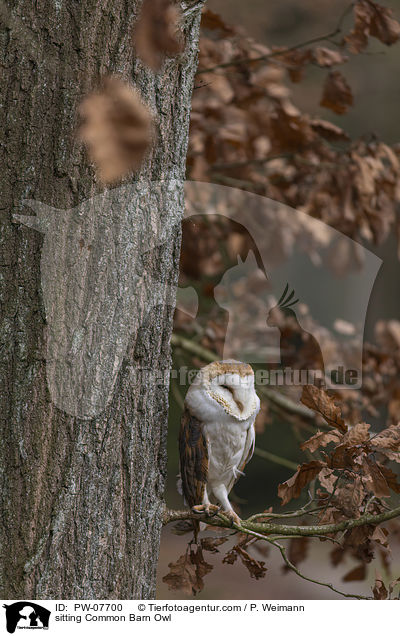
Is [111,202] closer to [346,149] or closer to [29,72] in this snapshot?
[29,72]

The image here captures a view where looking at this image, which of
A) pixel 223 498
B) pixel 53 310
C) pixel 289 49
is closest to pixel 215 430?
pixel 223 498

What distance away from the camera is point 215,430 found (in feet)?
2.85

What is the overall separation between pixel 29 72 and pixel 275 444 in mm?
1384

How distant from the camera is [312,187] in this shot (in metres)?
1.56

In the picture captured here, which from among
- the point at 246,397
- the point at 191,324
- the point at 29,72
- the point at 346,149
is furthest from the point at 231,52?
the point at 246,397

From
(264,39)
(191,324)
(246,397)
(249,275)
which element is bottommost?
(246,397)

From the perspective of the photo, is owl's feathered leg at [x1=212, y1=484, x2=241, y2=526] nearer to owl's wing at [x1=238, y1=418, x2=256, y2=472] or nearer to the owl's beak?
owl's wing at [x1=238, y1=418, x2=256, y2=472]
